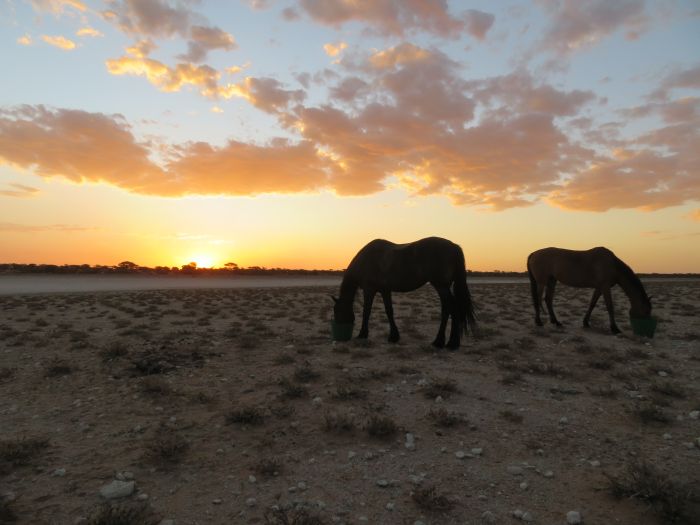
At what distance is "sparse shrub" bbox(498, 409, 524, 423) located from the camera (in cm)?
590

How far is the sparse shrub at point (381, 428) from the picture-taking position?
545cm

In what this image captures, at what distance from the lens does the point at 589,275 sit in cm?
1297

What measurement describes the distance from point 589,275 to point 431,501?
37.4 feet

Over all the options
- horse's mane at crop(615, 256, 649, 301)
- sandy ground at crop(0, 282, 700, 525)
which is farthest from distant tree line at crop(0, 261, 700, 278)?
horse's mane at crop(615, 256, 649, 301)

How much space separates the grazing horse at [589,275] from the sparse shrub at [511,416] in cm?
788

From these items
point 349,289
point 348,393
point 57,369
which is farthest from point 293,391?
point 57,369

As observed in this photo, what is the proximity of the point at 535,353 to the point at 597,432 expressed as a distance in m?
4.52

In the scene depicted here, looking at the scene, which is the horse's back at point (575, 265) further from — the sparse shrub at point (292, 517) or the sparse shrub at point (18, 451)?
the sparse shrub at point (18, 451)

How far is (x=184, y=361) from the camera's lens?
362 inches

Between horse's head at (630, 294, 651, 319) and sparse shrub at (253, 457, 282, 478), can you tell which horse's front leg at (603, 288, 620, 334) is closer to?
horse's head at (630, 294, 651, 319)

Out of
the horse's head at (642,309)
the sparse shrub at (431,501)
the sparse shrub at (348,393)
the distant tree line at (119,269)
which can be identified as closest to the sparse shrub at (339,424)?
the sparse shrub at (348,393)

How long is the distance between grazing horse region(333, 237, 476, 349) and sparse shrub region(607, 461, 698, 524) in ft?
19.6

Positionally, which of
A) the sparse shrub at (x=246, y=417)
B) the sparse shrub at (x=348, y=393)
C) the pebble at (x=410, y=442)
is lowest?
the pebble at (x=410, y=442)

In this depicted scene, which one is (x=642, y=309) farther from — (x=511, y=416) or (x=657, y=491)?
(x=657, y=491)
